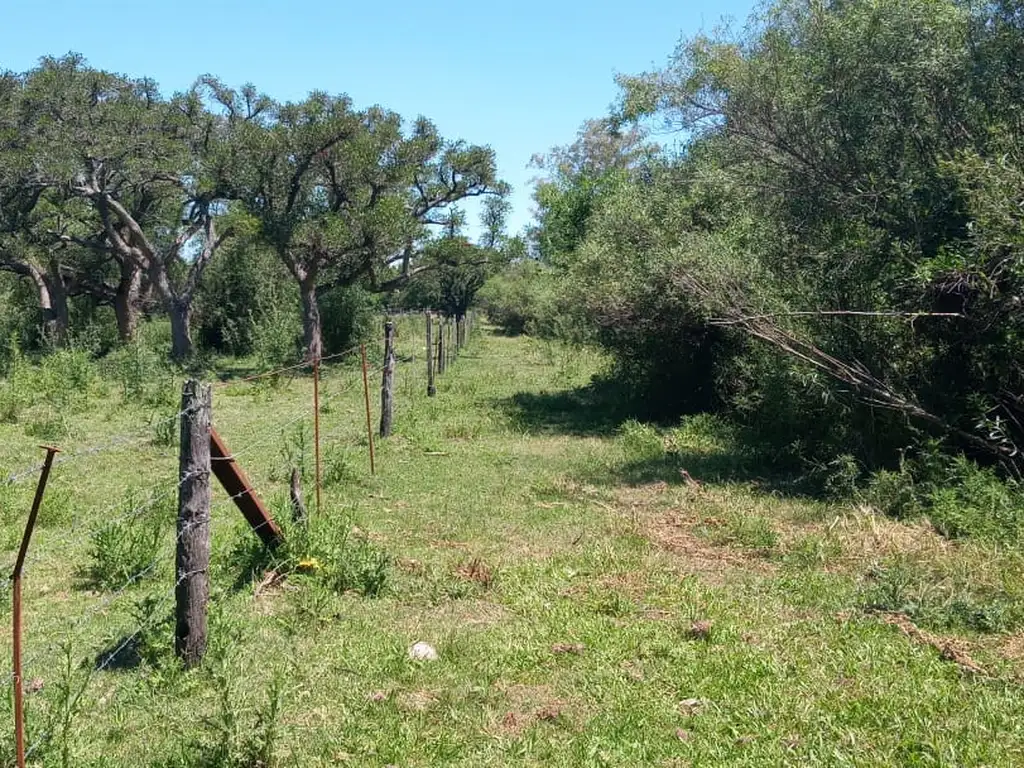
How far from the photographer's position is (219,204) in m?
27.0

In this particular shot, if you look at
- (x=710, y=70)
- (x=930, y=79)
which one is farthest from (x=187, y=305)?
(x=930, y=79)

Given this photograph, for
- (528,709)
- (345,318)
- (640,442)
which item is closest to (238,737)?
(528,709)

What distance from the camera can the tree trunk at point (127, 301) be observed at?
27.7 m

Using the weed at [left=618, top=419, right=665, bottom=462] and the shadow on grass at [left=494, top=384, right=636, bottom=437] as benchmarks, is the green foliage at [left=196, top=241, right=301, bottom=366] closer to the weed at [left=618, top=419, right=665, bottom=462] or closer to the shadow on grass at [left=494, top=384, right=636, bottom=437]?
the shadow on grass at [left=494, top=384, right=636, bottom=437]

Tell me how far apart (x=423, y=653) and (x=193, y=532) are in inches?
56.6

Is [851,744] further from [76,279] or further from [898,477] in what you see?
[76,279]

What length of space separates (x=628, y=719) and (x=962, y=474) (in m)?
5.14

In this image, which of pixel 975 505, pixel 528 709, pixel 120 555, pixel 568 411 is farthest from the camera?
pixel 568 411

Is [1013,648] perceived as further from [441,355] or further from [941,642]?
[441,355]

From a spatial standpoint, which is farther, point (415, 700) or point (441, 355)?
point (441, 355)

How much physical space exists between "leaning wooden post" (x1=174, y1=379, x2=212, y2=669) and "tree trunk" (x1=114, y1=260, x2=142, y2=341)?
80.6 feet

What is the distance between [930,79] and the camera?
29.5 feet

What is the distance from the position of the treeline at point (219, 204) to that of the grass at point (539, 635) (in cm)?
1378

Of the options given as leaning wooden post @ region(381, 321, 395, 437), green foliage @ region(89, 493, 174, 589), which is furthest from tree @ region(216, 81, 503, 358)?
green foliage @ region(89, 493, 174, 589)
